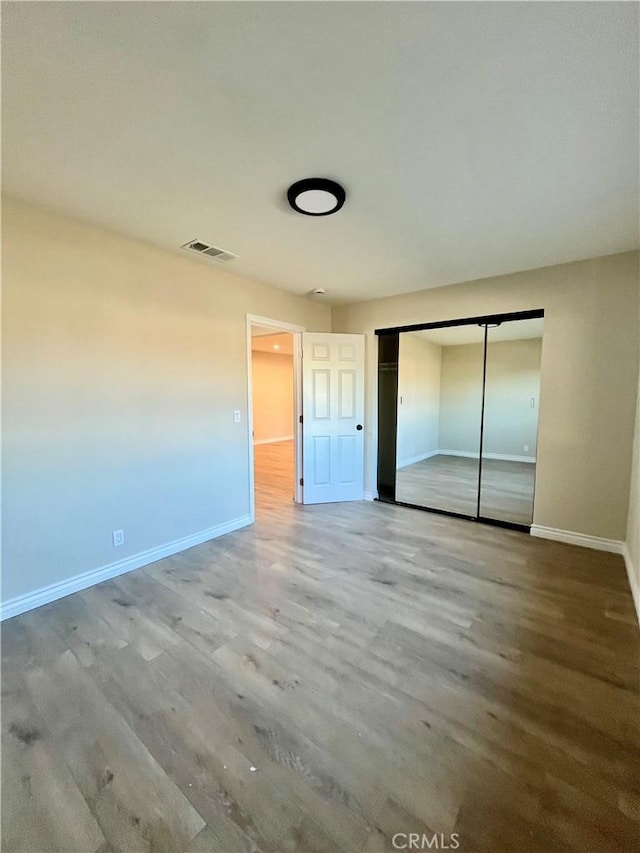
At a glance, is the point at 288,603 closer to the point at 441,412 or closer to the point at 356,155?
the point at 356,155

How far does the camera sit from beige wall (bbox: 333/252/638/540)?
2.92 metres

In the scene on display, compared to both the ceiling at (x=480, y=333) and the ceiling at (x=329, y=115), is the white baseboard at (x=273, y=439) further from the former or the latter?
the ceiling at (x=329, y=115)

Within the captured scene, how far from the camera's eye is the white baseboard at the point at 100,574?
87.8 inches

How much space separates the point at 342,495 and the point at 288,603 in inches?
89.2

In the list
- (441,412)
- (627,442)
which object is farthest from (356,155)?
(441,412)

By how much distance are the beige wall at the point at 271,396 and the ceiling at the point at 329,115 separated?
6.39 metres

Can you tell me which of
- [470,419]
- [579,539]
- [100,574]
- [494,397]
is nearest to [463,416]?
[470,419]

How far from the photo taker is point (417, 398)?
4734 mm

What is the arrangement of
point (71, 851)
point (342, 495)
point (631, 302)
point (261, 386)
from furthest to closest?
point (261, 386) → point (342, 495) → point (631, 302) → point (71, 851)

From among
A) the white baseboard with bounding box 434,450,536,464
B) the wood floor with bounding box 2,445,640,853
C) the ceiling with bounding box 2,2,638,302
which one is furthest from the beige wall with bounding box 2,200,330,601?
the white baseboard with bounding box 434,450,536,464

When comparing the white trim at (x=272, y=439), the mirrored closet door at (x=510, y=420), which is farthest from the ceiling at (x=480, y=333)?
the white trim at (x=272, y=439)

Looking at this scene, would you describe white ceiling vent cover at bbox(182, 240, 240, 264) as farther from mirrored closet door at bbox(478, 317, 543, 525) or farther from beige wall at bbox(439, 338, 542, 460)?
beige wall at bbox(439, 338, 542, 460)

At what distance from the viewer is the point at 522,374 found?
3680 mm
